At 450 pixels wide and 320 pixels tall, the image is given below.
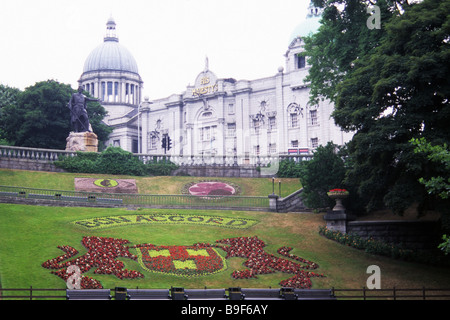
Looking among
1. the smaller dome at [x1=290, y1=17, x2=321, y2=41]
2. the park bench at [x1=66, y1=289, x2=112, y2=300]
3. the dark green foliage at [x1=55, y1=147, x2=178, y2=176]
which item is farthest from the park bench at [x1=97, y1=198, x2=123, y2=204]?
the smaller dome at [x1=290, y1=17, x2=321, y2=41]

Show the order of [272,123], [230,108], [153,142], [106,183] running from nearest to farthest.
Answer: [106,183] → [272,123] → [230,108] → [153,142]

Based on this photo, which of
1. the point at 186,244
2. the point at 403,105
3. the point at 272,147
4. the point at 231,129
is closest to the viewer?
the point at 403,105

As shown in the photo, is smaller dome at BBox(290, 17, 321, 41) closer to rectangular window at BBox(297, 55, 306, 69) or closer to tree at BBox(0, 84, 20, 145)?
rectangular window at BBox(297, 55, 306, 69)

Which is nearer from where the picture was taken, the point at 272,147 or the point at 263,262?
the point at 263,262

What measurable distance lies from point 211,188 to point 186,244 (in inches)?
724

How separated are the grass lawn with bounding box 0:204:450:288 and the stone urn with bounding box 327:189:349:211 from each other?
2.04m

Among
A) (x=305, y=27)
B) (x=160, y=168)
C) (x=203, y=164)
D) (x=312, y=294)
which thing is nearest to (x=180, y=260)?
(x=312, y=294)

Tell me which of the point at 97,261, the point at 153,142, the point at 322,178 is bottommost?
the point at 97,261

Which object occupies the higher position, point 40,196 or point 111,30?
point 111,30

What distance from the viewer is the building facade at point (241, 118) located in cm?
A: 7531

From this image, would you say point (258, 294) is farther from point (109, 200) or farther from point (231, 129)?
point (231, 129)

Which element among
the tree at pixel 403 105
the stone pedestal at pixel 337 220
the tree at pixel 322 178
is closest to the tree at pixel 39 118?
the tree at pixel 322 178

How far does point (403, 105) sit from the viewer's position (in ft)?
94.0
